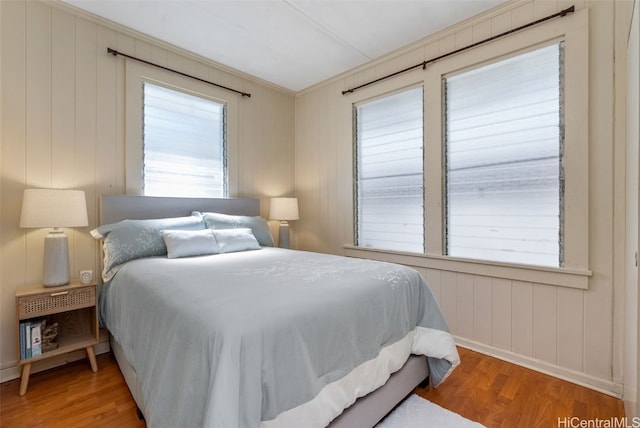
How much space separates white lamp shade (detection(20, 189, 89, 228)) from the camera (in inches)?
77.6

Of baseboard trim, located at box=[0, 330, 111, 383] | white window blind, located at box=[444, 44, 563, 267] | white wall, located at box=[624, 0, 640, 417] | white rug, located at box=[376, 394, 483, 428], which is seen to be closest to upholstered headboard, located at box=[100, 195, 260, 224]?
baseboard trim, located at box=[0, 330, 111, 383]

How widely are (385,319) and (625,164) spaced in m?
1.81

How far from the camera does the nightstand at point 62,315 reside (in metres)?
1.94

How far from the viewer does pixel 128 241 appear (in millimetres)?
2281

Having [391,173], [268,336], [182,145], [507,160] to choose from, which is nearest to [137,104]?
[182,145]

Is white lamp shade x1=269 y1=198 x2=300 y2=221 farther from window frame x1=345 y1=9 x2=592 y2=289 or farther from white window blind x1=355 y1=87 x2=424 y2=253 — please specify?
window frame x1=345 y1=9 x2=592 y2=289

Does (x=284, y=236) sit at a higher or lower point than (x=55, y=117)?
lower

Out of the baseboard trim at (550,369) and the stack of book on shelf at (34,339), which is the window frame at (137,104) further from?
the baseboard trim at (550,369)

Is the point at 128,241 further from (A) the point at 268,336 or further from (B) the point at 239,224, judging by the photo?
(A) the point at 268,336

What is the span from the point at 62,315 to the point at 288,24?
3.05 meters

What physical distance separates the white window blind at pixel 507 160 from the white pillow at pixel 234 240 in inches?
72.8

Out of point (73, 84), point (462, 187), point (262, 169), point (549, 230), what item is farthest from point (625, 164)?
point (73, 84)

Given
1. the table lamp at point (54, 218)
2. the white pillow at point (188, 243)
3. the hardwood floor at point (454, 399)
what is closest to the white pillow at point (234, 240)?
the white pillow at point (188, 243)

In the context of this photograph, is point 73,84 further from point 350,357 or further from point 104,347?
point 350,357
